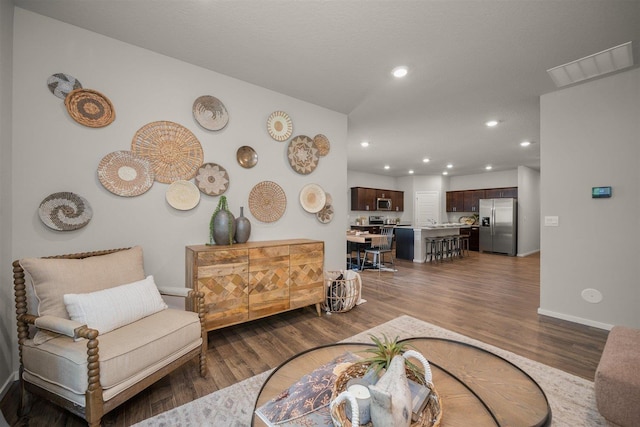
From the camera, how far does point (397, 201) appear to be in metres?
9.85

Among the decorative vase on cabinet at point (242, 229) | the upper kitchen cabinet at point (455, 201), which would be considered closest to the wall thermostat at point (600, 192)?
the decorative vase on cabinet at point (242, 229)

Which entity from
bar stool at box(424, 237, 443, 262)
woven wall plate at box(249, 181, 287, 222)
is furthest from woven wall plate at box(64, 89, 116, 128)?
bar stool at box(424, 237, 443, 262)

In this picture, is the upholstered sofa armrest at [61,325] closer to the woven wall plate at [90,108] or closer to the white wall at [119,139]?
the white wall at [119,139]

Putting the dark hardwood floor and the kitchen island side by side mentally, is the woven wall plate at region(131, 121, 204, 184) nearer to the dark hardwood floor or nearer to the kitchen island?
the dark hardwood floor

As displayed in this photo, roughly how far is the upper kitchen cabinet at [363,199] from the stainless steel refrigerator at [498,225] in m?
3.41

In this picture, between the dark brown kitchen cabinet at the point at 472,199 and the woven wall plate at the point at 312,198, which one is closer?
the woven wall plate at the point at 312,198

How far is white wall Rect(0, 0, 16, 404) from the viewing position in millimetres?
1725

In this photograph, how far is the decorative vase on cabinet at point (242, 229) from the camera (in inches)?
108

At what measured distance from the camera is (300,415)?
37.6 inches

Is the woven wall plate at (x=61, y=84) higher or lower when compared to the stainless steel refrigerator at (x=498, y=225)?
higher

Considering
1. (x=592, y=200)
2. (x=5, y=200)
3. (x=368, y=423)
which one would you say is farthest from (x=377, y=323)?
(x=5, y=200)

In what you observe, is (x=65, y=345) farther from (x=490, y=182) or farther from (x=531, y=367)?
(x=490, y=182)

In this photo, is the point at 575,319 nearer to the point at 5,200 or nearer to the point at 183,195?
the point at 183,195

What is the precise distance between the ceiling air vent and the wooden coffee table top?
9.38 ft
